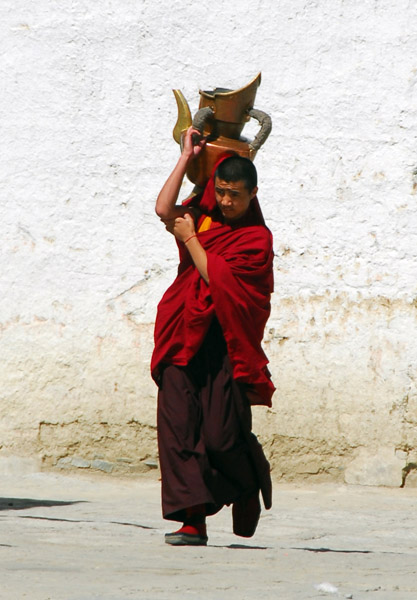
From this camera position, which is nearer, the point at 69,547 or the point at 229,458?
the point at 69,547

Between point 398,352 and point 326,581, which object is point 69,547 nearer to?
point 326,581

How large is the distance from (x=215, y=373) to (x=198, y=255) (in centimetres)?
44

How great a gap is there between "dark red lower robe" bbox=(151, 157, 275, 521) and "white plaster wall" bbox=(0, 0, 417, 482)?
1868mm

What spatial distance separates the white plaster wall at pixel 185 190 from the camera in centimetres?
652

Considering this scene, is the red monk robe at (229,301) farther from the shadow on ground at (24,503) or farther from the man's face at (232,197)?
the shadow on ground at (24,503)

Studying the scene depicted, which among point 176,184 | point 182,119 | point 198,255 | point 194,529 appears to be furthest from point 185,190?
point 194,529

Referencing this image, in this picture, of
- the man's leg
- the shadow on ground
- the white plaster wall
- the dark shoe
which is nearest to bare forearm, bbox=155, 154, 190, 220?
the man's leg

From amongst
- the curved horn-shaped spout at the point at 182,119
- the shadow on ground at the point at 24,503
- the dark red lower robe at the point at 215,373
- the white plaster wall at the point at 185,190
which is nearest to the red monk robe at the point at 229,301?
the dark red lower robe at the point at 215,373

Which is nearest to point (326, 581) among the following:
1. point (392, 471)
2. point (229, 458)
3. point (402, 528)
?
point (229, 458)

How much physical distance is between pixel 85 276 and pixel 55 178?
1.83 ft

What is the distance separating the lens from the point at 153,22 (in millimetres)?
6707

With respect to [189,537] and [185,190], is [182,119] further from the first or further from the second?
[185,190]

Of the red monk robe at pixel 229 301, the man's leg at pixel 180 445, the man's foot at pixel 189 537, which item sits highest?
the red monk robe at pixel 229 301

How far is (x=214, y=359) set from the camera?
464cm
